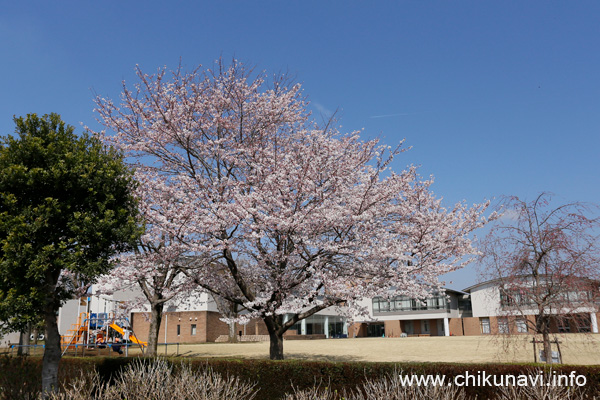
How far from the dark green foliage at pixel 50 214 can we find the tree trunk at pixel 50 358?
0.66m

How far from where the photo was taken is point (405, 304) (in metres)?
66.2

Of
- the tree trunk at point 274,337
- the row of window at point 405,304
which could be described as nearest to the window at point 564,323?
the tree trunk at point 274,337

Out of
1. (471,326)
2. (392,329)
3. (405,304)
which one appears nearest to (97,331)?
(471,326)

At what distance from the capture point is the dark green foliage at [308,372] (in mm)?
12039

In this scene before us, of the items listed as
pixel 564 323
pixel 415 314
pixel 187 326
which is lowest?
pixel 187 326

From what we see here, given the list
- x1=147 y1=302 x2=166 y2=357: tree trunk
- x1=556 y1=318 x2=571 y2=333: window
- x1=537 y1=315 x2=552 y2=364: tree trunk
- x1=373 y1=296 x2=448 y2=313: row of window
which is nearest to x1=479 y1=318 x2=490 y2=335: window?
x1=373 y1=296 x2=448 y2=313: row of window

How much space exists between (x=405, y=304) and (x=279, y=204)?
5469 centimetres

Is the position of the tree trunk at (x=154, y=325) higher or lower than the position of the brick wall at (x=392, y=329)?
higher

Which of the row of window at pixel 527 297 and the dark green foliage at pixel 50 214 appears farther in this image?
the row of window at pixel 527 297

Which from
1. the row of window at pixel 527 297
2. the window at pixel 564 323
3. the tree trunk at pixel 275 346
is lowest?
the tree trunk at pixel 275 346

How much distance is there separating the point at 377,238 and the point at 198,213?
20.7ft

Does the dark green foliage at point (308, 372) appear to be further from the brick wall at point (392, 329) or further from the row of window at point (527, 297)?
the brick wall at point (392, 329)

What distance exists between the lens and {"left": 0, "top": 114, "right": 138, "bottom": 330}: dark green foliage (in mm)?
12094

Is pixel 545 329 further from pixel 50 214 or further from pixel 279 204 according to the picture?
pixel 50 214
